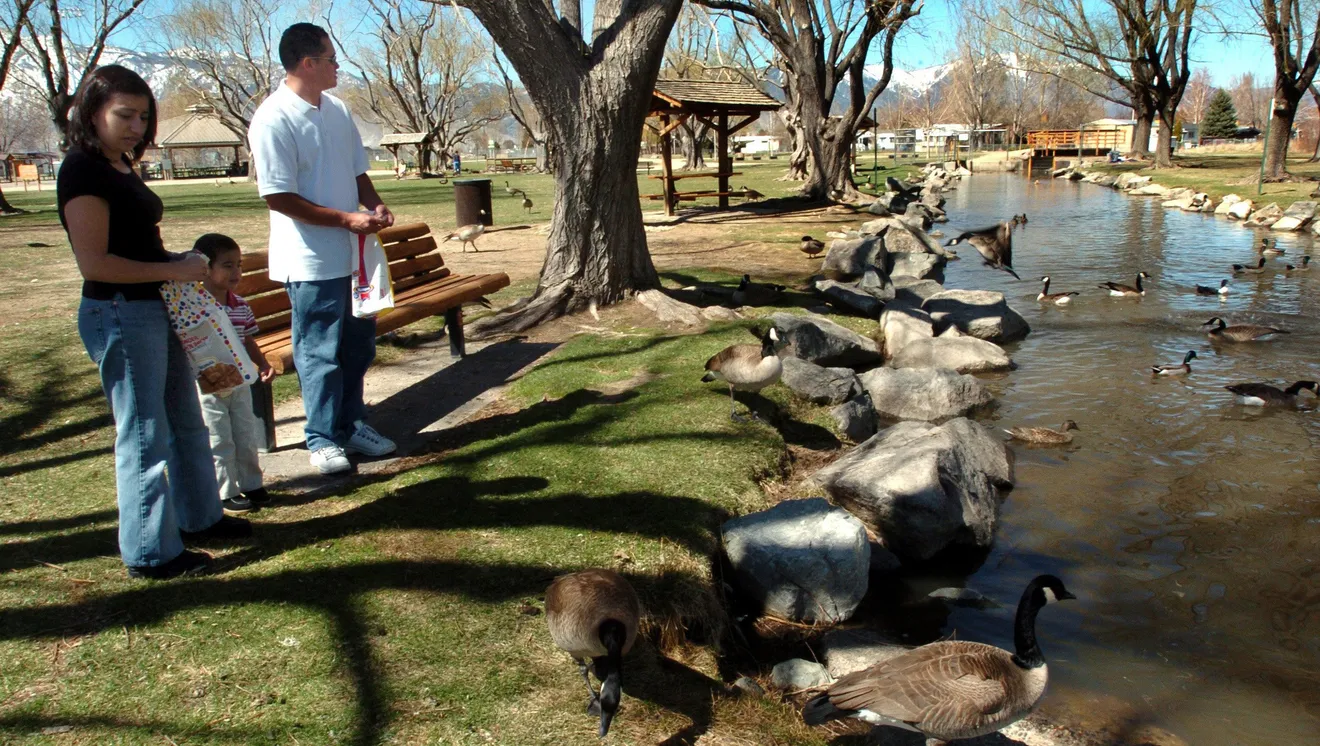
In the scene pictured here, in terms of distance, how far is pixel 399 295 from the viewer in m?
7.34

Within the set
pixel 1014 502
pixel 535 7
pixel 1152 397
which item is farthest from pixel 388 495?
pixel 1152 397

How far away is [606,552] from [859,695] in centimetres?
134

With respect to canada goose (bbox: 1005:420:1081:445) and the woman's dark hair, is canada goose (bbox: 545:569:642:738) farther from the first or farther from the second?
canada goose (bbox: 1005:420:1081:445)

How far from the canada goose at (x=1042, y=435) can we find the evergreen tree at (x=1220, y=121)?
80510 millimetres

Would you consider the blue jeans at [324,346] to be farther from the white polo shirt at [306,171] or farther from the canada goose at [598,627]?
the canada goose at [598,627]

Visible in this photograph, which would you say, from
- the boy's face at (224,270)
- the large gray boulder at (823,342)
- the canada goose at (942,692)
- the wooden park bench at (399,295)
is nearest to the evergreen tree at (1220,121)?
the large gray boulder at (823,342)

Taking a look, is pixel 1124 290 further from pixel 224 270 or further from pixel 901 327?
pixel 224 270

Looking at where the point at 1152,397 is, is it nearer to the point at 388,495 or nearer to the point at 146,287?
the point at 388,495

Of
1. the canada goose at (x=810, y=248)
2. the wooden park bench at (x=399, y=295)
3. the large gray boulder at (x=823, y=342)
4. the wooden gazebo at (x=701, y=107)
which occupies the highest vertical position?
the wooden gazebo at (x=701, y=107)

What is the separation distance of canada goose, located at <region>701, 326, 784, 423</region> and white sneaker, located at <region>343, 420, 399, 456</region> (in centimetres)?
240

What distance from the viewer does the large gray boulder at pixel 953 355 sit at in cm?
957

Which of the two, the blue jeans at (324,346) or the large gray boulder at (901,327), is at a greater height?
the blue jeans at (324,346)

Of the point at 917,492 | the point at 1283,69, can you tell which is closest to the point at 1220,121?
the point at 1283,69

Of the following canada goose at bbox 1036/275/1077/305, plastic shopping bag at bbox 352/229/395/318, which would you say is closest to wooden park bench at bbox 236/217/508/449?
plastic shopping bag at bbox 352/229/395/318
